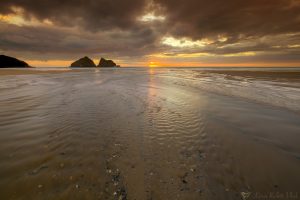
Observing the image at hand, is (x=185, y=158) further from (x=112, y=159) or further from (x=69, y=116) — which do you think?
(x=69, y=116)

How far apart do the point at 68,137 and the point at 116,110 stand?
11.7 ft

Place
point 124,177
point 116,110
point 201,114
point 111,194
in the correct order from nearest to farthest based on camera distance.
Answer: point 111,194
point 124,177
point 201,114
point 116,110

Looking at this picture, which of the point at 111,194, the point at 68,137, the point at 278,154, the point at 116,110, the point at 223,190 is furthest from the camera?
the point at 116,110

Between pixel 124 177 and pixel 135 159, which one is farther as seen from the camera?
pixel 135 159

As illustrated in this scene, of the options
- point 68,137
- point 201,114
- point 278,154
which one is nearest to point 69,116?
point 68,137

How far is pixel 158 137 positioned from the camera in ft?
17.7

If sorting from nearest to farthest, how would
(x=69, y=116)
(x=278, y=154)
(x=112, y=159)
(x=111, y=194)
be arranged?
(x=111, y=194) → (x=112, y=159) → (x=278, y=154) → (x=69, y=116)

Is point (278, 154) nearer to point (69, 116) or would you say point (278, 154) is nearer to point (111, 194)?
point (111, 194)

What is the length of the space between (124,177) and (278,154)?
475 cm

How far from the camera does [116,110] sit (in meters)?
8.62

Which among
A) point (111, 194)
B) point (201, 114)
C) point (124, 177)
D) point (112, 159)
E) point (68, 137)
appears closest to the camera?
point (111, 194)

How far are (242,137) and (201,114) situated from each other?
8.59 ft

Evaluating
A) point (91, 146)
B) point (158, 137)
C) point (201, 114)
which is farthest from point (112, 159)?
point (201, 114)

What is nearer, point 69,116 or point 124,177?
point 124,177
